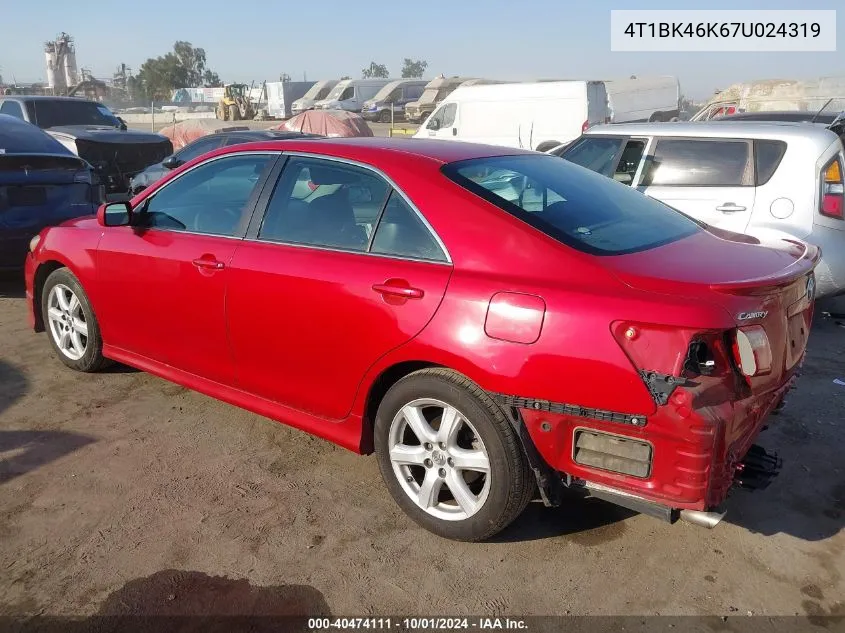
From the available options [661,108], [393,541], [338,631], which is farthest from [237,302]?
[661,108]

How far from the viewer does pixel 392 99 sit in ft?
134

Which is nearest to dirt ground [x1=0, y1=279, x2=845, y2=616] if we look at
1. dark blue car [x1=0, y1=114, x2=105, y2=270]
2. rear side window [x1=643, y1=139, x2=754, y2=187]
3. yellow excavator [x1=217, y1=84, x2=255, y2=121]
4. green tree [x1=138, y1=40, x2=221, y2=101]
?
rear side window [x1=643, y1=139, x2=754, y2=187]

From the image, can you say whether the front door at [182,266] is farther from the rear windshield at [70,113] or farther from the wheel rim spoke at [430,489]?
the rear windshield at [70,113]

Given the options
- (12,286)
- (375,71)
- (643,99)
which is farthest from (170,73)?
(12,286)

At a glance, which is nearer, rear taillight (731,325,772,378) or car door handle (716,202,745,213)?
rear taillight (731,325,772,378)

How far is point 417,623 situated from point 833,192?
4937 millimetres

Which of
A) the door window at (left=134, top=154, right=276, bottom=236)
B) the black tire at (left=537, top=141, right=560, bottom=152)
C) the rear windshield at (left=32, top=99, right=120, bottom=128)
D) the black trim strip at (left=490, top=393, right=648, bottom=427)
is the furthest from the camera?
the black tire at (left=537, top=141, right=560, bottom=152)

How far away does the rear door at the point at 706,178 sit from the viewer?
5.80 metres

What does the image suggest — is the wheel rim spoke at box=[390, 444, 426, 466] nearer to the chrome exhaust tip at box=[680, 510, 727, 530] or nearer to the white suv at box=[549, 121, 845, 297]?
the chrome exhaust tip at box=[680, 510, 727, 530]

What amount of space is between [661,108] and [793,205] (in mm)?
19092

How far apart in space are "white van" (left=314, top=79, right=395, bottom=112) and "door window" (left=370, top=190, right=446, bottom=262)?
4006 centimetres

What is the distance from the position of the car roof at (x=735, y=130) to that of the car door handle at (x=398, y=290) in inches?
168

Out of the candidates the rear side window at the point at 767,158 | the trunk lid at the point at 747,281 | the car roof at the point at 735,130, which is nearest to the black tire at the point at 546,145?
the car roof at the point at 735,130

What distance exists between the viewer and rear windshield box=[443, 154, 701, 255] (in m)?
2.86
